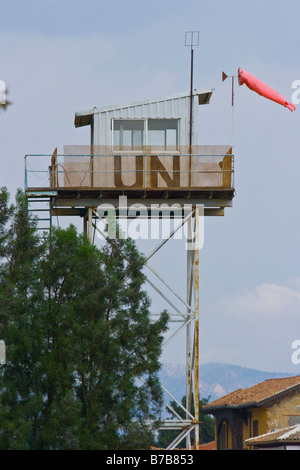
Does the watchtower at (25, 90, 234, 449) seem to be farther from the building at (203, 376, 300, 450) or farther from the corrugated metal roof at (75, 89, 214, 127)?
the building at (203, 376, 300, 450)

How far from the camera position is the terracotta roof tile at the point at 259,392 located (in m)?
48.3

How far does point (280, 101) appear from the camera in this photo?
4134cm

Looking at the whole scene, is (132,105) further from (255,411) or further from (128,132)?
(255,411)

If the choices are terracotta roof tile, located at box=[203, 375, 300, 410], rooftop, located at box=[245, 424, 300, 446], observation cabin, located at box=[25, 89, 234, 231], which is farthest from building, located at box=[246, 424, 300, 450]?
observation cabin, located at box=[25, 89, 234, 231]

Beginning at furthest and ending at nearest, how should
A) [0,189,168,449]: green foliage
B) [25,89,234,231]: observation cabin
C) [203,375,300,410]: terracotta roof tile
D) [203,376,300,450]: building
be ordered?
[203,375,300,410]: terracotta roof tile, [203,376,300,450]: building, [25,89,234,231]: observation cabin, [0,189,168,449]: green foliage

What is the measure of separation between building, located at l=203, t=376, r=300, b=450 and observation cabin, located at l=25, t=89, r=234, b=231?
12542 millimetres

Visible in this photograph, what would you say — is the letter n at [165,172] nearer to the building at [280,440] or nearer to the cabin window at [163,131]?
the cabin window at [163,131]

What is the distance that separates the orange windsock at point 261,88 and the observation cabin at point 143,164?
2.01 meters

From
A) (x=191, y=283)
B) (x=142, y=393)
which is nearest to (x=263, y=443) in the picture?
(x=191, y=283)

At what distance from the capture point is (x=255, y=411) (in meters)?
49.7

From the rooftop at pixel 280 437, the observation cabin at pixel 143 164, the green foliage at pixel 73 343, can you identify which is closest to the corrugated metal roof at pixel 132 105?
the observation cabin at pixel 143 164

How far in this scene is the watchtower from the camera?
37.8 metres

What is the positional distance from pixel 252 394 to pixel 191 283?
43.2 feet
